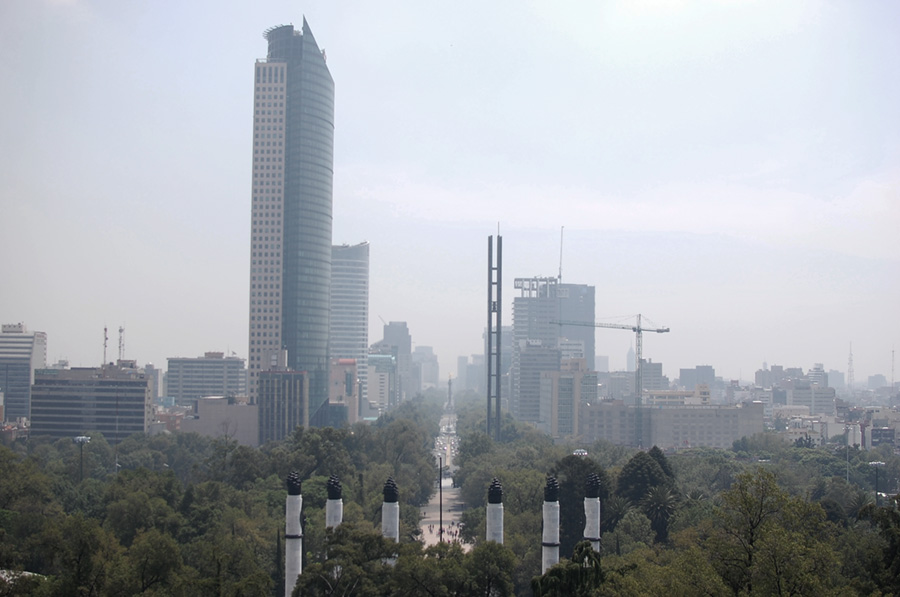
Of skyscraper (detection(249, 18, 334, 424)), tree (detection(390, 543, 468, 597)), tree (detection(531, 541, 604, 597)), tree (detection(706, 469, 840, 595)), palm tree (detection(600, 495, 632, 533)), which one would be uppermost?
skyscraper (detection(249, 18, 334, 424))

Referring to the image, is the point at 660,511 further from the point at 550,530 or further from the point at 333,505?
the point at 333,505

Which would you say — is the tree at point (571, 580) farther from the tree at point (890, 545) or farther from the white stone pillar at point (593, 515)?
the white stone pillar at point (593, 515)

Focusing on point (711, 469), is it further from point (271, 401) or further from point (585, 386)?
point (585, 386)

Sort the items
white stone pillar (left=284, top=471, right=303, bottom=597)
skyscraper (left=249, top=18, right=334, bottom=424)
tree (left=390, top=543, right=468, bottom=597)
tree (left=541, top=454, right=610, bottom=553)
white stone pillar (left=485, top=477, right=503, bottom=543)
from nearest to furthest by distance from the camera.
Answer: tree (left=390, top=543, right=468, bottom=597), white stone pillar (left=284, top=471, right=303, bottom=597), white stone pillar (left=485, top=477, right=503, bottom=543), tree (left=541, top=454, right=610, bottom=553), skyscraper (left=249, top=18, right=334, bottom=424)

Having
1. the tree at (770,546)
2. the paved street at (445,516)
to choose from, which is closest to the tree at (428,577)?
the tree at (770,546)

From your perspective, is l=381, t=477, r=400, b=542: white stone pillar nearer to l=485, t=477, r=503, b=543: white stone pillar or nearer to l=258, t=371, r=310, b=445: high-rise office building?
l=485, t=477, r=503, b=543: white stone pillar

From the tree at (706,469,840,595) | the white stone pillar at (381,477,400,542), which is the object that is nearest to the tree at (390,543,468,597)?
the white stone pillar at (381,477,400,542)

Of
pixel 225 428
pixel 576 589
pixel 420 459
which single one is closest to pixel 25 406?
pixel 225 428
